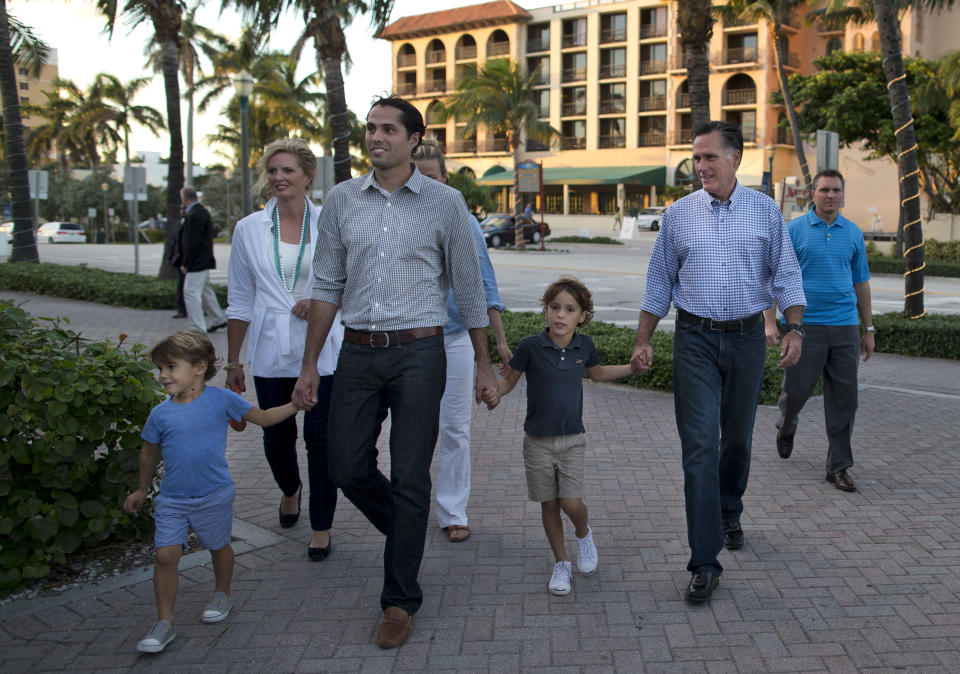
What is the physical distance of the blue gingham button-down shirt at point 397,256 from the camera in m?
3.59

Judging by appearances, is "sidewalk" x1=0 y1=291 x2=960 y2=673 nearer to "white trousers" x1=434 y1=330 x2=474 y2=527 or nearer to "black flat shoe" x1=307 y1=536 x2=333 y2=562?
"black flat shoe" x1=307 y1=536 x2=333 y2=562

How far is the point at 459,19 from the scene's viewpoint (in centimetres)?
6800

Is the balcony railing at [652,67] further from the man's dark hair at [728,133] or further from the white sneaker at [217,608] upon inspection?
the white sneaker at [217,608]

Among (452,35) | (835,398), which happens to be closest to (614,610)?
(835,398)

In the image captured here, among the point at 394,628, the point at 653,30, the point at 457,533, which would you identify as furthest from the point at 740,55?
the point at 394,628

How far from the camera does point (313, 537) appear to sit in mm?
4391

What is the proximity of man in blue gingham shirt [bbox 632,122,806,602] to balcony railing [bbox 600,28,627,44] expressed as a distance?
205 feet

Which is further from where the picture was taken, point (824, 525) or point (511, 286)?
point (511, 286)

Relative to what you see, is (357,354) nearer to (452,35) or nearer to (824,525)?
(824,525)

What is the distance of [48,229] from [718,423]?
175ft

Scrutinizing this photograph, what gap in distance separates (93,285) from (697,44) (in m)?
11.6

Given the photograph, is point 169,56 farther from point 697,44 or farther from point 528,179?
point 528,179

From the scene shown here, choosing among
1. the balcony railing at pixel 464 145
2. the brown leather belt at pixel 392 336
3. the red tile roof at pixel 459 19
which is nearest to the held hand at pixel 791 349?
the brown leather belt at pixel 392 336

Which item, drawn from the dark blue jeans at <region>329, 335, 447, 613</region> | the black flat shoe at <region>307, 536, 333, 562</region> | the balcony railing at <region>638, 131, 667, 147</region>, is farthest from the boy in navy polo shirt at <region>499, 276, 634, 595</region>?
the balcony railing at <region>638, 131, 667, 147</region>
